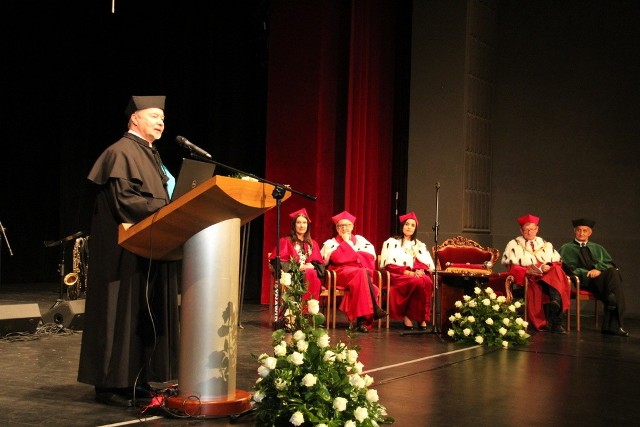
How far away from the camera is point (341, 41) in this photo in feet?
33.7

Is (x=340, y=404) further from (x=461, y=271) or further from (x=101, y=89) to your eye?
(x=101, y=89)

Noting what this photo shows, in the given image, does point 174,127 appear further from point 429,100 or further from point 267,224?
point 429,100

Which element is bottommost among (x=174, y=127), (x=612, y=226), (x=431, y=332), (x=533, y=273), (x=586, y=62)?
(x=431, y=332)

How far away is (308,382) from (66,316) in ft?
14.0

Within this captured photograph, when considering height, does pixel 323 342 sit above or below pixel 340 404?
above

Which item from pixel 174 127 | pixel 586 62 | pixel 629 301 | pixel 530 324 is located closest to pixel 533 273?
pixel 530 324

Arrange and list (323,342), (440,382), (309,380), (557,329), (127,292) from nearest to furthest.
Result: (309,380) < (323,342) < (127,292) < (440,382) < (557,329)

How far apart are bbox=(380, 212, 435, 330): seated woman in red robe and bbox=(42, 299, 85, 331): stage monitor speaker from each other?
9.99 ft

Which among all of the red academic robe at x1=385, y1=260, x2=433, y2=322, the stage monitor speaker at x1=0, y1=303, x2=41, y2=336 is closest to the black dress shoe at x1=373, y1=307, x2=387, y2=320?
A: the red academic robe at x1=385, y1=260, x2=433, y2=322

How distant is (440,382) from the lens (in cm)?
501

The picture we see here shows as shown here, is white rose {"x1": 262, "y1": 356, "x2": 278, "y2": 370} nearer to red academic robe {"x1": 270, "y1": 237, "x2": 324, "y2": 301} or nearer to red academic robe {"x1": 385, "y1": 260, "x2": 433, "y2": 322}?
red academic robe {"x1": 270, "y1": 237, "x2": 324, "y2": 301}

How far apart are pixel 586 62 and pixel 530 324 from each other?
12.7 feet

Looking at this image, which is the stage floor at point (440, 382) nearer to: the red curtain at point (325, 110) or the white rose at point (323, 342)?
the white rose at point (323, 342)

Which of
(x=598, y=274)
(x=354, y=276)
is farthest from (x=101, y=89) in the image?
(x=598, y=274)
